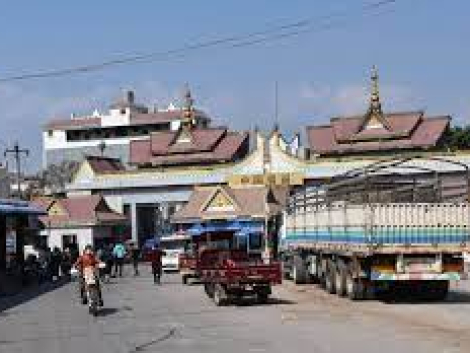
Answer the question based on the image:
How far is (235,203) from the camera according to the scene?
68.3 meters

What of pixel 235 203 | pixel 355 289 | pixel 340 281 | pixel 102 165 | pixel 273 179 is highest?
pixel 102 165

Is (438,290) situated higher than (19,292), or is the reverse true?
(438,290)

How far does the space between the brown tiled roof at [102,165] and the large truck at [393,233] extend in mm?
49126

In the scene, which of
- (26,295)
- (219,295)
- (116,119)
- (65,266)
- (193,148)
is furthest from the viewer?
(116,119)

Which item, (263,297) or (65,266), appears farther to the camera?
(65,266)

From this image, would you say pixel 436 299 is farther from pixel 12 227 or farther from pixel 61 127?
pixel 61 127

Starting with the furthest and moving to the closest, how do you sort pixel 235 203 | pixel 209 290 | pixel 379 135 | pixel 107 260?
pixel 379 135 → pixel 235 203 → pixel 107 260 → pixel 209 290

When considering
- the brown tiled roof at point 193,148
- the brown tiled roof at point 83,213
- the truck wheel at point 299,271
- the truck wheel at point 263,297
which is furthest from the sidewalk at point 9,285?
the brown tiled roof at point 193,148

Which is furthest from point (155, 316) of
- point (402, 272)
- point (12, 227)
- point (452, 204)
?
point (12, 227)

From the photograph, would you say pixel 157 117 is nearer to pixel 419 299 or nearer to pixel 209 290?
pixel 209 290

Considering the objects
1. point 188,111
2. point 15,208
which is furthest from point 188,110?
point 15,208

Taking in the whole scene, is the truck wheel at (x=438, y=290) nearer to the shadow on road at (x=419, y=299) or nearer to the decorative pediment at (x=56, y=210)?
the shadow on road at (x=419, y=299)

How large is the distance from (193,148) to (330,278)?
49.4m

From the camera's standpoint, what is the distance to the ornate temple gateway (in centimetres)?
7031
